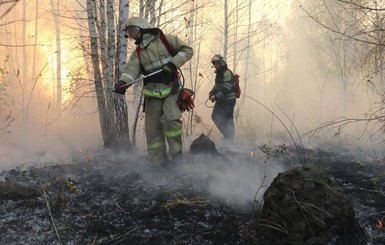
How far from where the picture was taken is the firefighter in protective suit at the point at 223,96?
22.1 feet

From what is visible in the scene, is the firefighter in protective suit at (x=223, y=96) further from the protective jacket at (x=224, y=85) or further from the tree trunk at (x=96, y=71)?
the tree trunk at (x=96, y=71)

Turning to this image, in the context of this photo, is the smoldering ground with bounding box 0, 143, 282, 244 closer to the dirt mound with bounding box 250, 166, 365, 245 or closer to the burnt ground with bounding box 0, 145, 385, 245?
the burnt ground with bounding box 0, 145, 385, 245

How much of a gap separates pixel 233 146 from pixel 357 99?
10928 millimetres

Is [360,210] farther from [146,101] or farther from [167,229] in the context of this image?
[146,101]

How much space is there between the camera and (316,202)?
2.30m

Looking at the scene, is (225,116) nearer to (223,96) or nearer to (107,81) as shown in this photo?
(223,96)

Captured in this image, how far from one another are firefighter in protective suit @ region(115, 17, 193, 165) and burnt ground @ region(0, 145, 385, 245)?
0.36 m

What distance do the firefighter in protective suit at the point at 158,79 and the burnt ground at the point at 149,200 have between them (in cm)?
36

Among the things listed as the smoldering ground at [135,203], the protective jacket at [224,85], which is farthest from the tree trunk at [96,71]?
the protective jacket at [224,85]

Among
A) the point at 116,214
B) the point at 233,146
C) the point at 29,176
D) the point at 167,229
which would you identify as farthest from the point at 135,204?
the point at 233,146

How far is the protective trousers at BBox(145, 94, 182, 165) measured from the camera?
4.23 m

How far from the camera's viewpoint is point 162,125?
4.29m

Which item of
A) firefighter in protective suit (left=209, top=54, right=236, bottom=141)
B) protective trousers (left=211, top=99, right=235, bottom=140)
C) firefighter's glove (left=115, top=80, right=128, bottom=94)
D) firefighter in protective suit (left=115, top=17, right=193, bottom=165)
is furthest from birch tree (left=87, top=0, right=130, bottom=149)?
protective trousers (left=211, top=99, right=235, bottom=140)

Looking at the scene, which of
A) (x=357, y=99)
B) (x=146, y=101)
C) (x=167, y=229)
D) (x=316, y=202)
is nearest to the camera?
(x=316, y=202)
